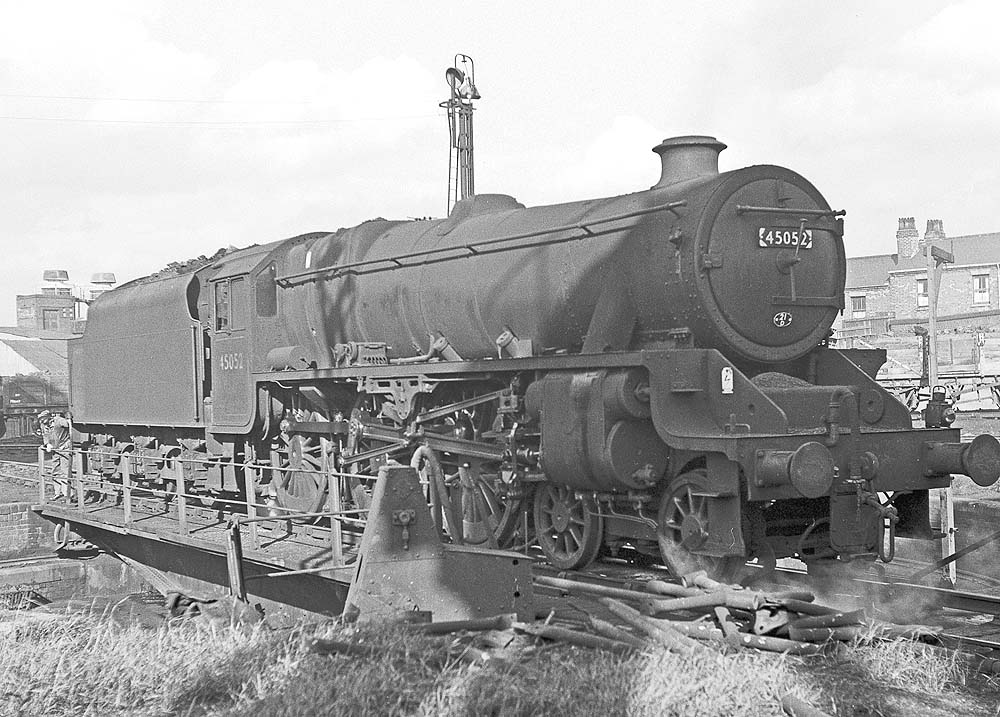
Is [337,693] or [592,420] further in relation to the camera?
[592,420]

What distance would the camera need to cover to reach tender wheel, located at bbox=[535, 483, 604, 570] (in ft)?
30.7

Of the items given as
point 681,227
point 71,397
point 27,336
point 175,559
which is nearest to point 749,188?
point 681,227

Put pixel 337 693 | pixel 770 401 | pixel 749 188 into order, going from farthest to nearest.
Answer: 1. pixel 749 188
2. pixel 770 401
3. pixel 337 693

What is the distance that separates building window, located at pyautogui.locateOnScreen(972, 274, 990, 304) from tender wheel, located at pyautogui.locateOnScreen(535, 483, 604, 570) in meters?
42.2

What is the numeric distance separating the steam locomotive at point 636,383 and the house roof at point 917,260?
40890 millimetres

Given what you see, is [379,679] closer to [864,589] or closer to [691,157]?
[864,589]

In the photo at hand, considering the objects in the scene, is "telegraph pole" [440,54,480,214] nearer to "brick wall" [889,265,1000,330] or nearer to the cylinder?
the cylinder

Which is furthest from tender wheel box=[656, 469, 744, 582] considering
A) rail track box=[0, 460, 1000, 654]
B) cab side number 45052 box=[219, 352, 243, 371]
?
cab side number 45052 box=[219, 352, 243, 371]

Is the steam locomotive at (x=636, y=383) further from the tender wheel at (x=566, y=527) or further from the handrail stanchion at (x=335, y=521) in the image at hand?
the handrail stanchion at (x=335, y=521)

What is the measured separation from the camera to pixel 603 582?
8688 millimetres

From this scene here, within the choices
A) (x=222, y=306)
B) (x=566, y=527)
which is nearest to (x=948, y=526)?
(x=566, y=527)

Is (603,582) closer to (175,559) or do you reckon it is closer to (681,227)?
(681,227)

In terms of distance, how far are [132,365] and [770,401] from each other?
36.8 ft

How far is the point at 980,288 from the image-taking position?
46969mm
